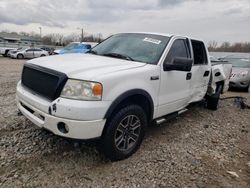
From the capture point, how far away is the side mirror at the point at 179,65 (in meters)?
3.42

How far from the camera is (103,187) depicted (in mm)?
2697

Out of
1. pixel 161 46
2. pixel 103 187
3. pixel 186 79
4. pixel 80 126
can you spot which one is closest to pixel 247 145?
pixel 186 79

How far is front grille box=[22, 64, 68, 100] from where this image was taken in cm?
271

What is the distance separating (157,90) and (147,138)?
3.35ft

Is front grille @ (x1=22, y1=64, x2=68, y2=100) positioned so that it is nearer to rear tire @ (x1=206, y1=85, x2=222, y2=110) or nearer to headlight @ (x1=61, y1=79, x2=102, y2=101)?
headlight @ (x1=61, y1=79, x2=102, y2=101)

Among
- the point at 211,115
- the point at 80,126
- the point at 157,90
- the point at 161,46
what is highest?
the point at 161,46

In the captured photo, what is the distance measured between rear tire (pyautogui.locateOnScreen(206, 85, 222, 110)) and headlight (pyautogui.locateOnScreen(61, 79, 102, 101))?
13.7 ft

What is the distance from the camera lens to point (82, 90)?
105 inches

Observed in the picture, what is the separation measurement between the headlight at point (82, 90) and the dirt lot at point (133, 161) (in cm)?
101

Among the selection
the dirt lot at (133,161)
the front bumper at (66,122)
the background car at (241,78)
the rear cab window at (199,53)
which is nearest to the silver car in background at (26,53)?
the background car at (241,78)

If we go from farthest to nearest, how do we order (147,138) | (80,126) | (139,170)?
(147,138) < (139,170) < (80,126)

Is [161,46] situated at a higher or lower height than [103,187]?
→ higher

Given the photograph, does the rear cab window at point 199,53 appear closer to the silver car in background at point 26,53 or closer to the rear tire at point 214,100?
the rear tire at point 214,100

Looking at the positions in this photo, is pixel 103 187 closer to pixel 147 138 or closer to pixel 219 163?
pixel 147 138
